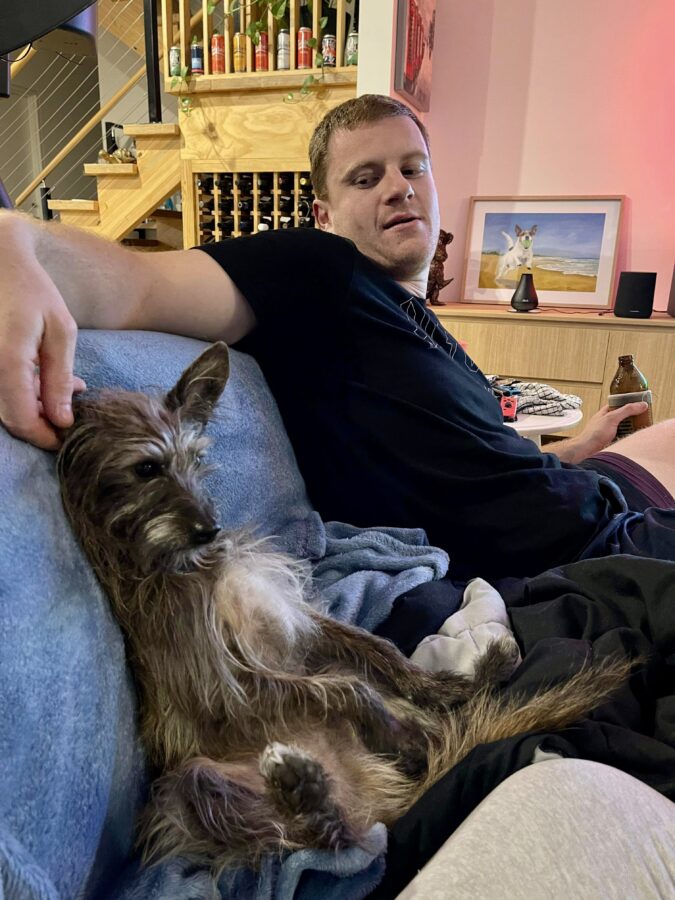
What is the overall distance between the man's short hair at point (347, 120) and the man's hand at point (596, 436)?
981 millimetres

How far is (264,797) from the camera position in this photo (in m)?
0.65

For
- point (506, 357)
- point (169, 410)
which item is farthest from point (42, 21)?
point (506, 357)

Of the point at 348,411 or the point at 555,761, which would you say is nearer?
the point at 555,761

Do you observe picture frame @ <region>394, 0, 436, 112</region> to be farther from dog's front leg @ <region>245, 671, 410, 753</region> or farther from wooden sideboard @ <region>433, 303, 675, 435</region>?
dog's front leg @ <region>245, 671, 410, 753</region>

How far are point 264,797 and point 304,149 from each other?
3.69 meters

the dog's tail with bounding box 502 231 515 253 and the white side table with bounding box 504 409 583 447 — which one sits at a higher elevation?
the dog's tail with bounding box 502 231 515 253

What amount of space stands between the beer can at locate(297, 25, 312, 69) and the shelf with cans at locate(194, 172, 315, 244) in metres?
0.57

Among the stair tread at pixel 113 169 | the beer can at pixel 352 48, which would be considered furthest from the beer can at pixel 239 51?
the stair tread at pixel 113 169

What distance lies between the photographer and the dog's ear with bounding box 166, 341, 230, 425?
0.77 m

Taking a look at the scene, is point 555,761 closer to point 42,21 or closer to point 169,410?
point 169,410

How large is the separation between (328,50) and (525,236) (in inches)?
59.7

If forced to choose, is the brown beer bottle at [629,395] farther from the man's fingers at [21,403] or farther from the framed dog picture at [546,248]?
the man's fingers at [21,403]

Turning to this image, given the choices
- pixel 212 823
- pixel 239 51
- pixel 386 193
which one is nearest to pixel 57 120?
pixel 239 51

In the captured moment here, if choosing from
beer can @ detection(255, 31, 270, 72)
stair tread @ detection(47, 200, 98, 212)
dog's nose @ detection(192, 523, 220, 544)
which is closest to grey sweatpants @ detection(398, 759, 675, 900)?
dog's nose @ detection(192, 523, 220, 544)
